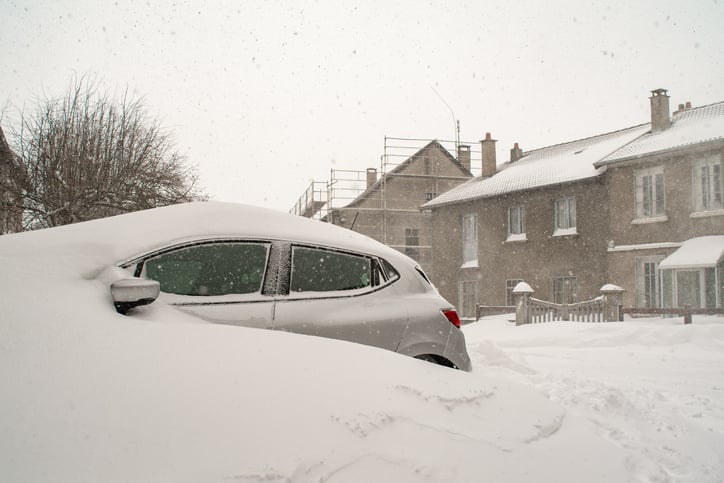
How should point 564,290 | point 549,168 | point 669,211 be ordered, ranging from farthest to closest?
point 549,168
point 564,290
point 669,211

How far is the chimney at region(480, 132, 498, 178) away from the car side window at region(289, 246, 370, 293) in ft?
91.3

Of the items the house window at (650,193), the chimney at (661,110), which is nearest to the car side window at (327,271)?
the house window at (650,193)

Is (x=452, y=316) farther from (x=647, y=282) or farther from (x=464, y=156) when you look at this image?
(x=464, y=156)

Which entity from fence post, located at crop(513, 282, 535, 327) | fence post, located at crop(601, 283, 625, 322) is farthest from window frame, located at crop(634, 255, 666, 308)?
fence post, located at crop(513, 282, 535, 327)

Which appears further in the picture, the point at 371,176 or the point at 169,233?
the point at 371,176

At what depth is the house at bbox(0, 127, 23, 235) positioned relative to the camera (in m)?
18.9

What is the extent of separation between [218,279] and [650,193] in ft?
69.9

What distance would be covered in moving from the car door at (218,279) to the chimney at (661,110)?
Answer: 23.6 metres

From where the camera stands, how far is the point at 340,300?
12.8ft

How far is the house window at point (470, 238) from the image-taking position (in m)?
28.9

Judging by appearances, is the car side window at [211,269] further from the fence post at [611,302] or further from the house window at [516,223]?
the house window at [516,223]

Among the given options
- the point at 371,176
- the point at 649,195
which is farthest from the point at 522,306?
the point at 371,176

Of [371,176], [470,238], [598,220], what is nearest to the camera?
[598,220]

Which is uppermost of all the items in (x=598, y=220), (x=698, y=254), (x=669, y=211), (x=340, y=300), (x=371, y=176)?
(x=371, y=176)
